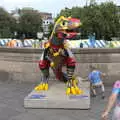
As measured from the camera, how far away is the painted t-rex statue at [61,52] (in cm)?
1180

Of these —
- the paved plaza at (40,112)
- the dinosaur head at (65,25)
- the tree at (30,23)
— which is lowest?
the tree at (30,23)

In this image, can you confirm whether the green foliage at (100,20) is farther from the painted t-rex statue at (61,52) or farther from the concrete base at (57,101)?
the concrete base at (57,101)

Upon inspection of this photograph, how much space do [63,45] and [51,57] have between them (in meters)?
0.53

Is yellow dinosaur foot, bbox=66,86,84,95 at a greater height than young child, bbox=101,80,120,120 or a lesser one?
lesser

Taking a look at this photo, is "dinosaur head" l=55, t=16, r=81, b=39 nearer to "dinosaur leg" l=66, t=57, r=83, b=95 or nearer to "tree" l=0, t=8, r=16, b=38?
"dinosaur leg" l=66, t=57, r=83, b=95

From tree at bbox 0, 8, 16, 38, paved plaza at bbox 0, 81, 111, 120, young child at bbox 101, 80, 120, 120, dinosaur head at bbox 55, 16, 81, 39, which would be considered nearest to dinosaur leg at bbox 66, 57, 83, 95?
paved plaza at bbox 0, 81, 111, 120

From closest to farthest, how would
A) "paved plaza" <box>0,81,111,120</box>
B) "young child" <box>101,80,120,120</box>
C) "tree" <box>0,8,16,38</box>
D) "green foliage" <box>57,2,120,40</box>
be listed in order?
"young child" <box>101,80,120,120</box>, "paved plaza" <box>0,81,111,120</box>, "green foliage" <box>57,2,120,40</box>, "tree" <box>0,8,16,38</box>

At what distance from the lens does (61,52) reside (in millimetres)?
12055

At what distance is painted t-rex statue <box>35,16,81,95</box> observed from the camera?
11.8 metres

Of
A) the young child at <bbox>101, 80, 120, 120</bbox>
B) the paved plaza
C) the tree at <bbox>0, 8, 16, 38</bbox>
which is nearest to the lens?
the young child at <bbox>101, 80, 120, 120</bbox>

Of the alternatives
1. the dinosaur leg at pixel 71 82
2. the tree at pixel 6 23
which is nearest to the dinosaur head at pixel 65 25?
the dinosaur leg at pixel 71 82

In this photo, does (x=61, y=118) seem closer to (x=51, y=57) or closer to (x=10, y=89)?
(x=51, y=57)

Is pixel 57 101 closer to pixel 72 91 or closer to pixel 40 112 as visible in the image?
pixel 40 112

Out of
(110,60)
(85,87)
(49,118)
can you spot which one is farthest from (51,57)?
(110,60)
